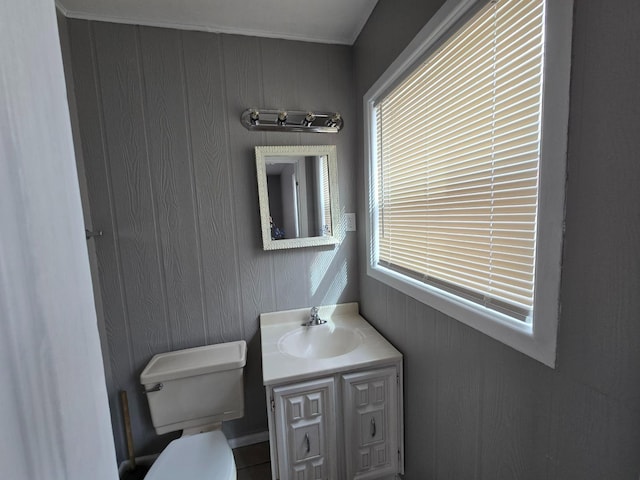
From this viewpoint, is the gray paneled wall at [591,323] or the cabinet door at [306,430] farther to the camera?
the cabinet door at [306,430]

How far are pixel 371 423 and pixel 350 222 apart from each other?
1.06m

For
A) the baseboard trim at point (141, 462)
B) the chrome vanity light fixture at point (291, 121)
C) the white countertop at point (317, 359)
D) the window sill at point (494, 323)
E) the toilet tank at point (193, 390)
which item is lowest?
the baseboard trim at point (141, 462)

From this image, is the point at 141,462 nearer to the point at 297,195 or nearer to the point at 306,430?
the point at 306,430

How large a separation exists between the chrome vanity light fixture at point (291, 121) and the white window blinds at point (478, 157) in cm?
45

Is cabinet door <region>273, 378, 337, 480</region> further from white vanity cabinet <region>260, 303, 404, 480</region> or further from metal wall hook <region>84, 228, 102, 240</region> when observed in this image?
metal wall hook <region>84, 228, 102, 240</region>

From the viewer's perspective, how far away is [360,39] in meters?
1.44

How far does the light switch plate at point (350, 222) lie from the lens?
1.65m

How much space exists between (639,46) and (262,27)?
151 cm

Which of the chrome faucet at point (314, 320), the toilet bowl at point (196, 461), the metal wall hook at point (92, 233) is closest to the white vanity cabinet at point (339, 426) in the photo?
the toilet bowl at point (196, 461)

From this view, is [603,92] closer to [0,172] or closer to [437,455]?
[0,172]

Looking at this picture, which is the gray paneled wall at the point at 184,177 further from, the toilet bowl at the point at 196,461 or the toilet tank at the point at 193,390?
the toilet bowl at the point at 196,461

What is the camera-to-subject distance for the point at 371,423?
1.19 meters

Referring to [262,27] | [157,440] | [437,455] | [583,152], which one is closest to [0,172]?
[583,152]

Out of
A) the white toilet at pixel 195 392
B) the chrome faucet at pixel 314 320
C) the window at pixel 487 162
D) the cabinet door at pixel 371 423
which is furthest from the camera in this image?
the chrome faucet at pixel 314 320
